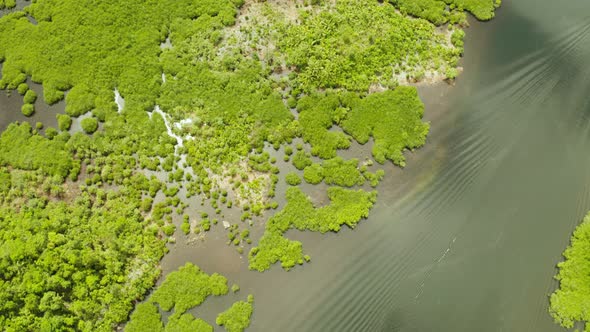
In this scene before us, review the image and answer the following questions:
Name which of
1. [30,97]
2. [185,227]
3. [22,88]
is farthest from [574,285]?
[22,88]

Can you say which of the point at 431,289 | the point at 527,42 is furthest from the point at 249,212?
the point at 527,42

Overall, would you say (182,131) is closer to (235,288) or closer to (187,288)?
(187,288)

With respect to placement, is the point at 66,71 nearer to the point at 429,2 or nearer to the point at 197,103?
the point at 197,103

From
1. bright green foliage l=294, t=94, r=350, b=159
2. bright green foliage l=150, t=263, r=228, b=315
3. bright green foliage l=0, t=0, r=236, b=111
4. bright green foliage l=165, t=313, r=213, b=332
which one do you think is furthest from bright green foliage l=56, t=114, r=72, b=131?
bright green foliage l=294, t=94, r=350, b=159

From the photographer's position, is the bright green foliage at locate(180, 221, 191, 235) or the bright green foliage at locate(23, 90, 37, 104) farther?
the bright green foliage at locate(23, 90, 37, 104)

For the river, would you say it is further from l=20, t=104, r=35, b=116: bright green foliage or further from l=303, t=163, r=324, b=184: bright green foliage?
l=303, t=163, r=324, b=184: bright green foliage
